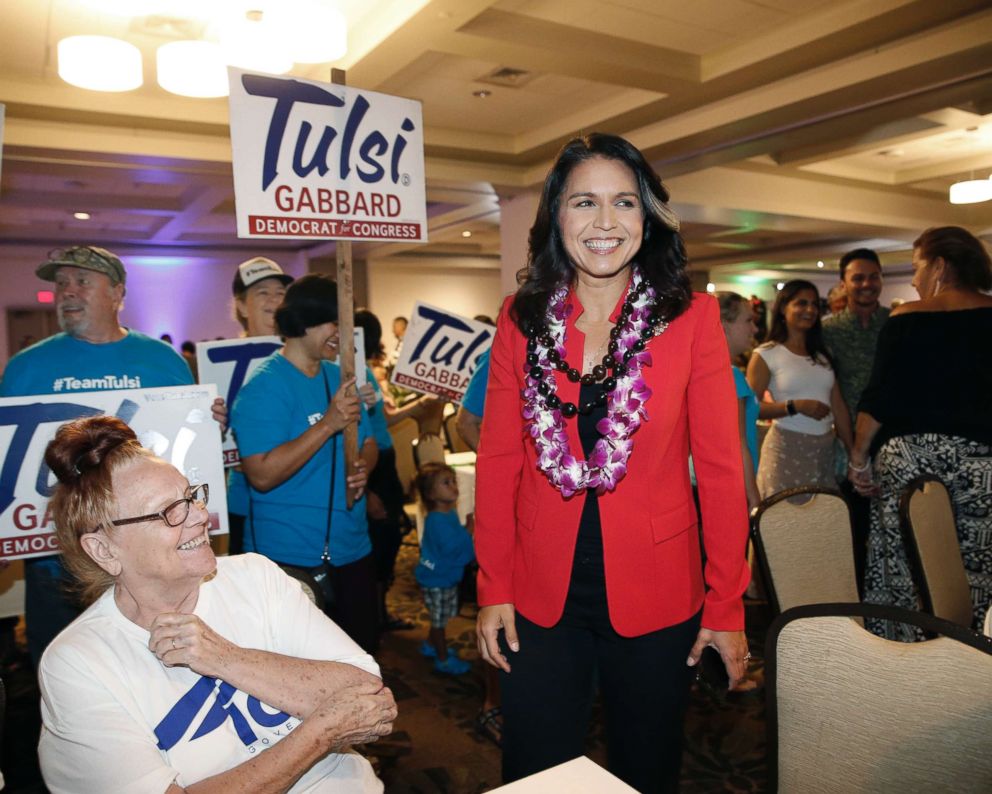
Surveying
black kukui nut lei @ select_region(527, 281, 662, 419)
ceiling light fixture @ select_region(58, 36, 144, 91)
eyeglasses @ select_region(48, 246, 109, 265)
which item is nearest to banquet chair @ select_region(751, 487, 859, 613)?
black kukui nut lei @ select_region(527, 281, 662, 419)

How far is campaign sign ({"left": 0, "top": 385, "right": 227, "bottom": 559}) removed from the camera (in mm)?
2305

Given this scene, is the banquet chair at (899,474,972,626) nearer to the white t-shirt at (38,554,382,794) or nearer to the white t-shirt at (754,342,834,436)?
the white t-shirt at (754,342,834,436)

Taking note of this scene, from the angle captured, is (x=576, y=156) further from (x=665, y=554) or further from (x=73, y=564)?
(x=73, y=564)

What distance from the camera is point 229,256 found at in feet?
49.2

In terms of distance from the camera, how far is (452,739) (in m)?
3.16

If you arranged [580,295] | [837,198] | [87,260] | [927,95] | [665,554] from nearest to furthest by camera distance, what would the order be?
1. [665,554]
2. [580,295]
3. [87,260]
4. [927,95]
5. [837,198]

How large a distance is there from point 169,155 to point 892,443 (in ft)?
20.9

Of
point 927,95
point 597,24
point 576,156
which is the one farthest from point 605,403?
point 927,95

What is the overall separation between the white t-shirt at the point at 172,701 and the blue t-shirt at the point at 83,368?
4.32 feet

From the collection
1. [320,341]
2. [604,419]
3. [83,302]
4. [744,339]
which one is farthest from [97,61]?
[604,419]

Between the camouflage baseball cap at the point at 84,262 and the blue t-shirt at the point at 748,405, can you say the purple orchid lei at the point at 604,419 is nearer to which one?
the blue t-shirt at the point at 748,405

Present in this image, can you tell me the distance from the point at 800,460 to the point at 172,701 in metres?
3.72

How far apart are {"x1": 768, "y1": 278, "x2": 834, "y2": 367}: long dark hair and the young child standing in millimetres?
2073

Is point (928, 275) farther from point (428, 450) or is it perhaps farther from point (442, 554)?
point (428, 450)
